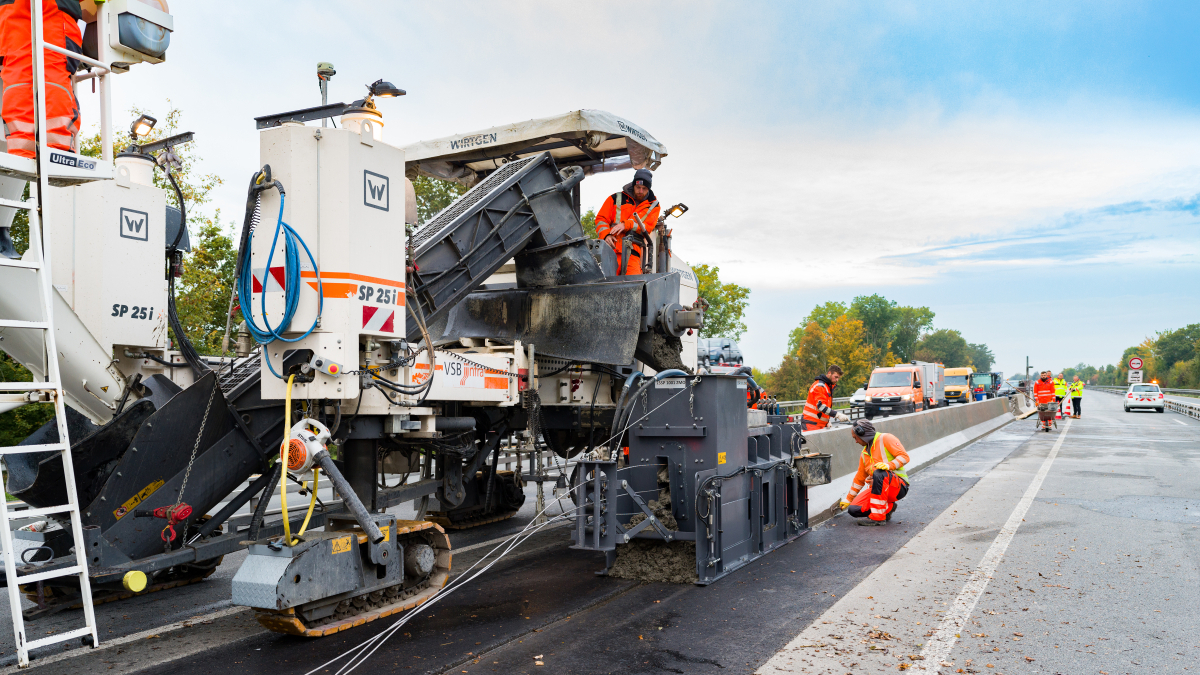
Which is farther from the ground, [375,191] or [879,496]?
[375,191]

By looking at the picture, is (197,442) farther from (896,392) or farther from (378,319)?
(896,392)

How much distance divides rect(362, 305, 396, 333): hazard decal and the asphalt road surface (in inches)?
77.2

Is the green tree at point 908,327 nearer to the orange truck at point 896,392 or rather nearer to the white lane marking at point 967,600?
the orange truck at point 896,392

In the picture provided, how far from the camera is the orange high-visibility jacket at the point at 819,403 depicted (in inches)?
466

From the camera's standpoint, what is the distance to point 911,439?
16.2 metres

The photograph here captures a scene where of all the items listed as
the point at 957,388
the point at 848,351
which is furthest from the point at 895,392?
the point at 848,351

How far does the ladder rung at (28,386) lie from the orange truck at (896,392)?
30621mm

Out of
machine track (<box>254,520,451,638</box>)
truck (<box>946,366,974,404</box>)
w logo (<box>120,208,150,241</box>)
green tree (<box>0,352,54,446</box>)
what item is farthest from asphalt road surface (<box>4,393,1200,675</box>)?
truck (<box>946,366,974,404</box>)

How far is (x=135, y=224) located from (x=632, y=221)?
15.8ft

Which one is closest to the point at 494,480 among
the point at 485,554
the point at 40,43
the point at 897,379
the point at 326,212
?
the point at 485,554

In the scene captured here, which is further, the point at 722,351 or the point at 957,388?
the point at 957,388

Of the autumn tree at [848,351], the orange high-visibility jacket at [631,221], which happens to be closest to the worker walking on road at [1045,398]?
the orange high-visibility jacket at [631,221]

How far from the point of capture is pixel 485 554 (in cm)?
794

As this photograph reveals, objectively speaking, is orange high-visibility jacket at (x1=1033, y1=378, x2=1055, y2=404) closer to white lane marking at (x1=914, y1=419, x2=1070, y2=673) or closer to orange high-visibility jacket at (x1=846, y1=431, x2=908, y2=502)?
white lane marking at (x1=914, y1=419, x2=1070, y2=673)
